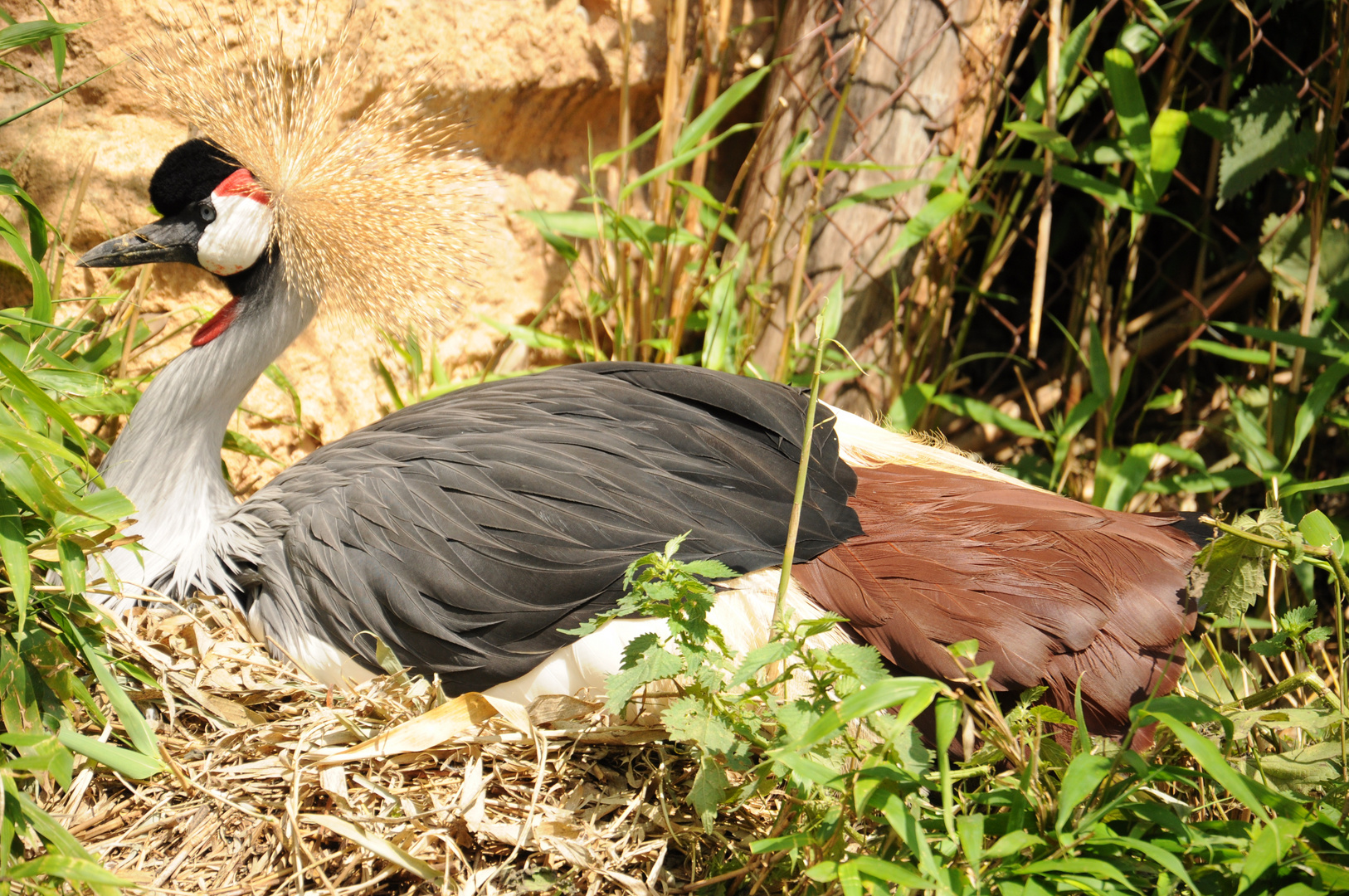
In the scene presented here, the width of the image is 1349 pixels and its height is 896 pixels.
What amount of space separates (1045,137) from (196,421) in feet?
4.81

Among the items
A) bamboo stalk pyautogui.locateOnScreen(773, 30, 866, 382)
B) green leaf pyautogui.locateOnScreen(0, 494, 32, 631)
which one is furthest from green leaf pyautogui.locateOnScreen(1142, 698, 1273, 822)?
bamboo stalk pyautogui.locateOnScreen(773, 30, 866, 382)

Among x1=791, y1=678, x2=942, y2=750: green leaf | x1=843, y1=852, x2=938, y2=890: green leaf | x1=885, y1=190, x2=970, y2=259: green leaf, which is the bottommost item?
x1=843, y1=852, x2=938, y2=890: green leaf

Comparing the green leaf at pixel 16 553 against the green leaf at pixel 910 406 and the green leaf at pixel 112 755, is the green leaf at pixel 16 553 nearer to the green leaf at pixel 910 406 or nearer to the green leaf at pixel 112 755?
the green leaf at pixel 112 755

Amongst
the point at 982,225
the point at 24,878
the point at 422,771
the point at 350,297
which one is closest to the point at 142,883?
the point at 24,878

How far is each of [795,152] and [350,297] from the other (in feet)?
2.88

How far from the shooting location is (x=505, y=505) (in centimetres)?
122

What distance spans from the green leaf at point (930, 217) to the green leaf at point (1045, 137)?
142mm

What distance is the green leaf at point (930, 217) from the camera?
71.5 inches

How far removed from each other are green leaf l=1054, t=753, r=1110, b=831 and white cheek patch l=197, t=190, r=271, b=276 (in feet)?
3.83

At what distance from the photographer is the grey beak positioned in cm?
135

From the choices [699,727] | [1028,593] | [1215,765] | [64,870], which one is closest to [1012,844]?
[1215,765]

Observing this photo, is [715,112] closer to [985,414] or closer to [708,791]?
[985,414]

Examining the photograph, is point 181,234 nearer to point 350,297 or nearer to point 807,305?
Answer: point 350,297

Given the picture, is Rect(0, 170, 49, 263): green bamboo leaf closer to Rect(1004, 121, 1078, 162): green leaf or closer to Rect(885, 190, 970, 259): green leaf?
Rect(885, 190, 970, 259): green leaf
